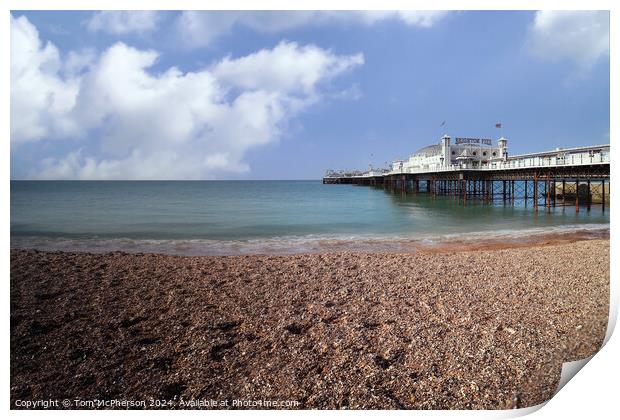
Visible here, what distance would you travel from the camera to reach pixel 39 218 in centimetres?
756

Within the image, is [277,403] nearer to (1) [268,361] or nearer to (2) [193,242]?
(1) [268,361]

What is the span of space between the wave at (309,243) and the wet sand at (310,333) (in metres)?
2.26

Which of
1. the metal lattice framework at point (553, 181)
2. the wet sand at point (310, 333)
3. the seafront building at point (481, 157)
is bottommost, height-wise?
the wet sand at point (310, 333)

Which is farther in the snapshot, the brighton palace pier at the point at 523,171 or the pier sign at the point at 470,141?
the pier sign at the point at 470,141

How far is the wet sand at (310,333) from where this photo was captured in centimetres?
226

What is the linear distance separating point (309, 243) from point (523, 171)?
1185 cm

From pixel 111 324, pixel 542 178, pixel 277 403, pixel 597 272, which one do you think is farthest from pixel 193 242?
pixel 542 178

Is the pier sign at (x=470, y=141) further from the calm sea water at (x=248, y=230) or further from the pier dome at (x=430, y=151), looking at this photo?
the calm sea water at (x=248, y=230)

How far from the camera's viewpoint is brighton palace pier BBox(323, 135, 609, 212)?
1080cm

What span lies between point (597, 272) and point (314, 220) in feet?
26.6

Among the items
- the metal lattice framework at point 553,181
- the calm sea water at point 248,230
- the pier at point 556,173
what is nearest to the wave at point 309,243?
the calm sea water at point 248,230

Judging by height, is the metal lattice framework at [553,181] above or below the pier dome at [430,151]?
below

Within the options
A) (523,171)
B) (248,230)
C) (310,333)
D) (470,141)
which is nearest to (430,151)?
(470,141)

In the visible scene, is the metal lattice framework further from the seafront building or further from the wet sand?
the wet sand
